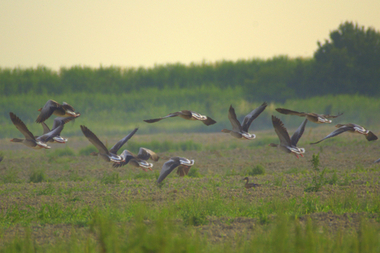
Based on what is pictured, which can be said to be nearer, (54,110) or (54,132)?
(54,110)

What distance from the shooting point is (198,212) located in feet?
24.9

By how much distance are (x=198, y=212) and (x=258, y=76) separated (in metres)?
34.2

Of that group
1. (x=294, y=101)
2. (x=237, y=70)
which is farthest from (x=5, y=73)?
(x=294, y=101)

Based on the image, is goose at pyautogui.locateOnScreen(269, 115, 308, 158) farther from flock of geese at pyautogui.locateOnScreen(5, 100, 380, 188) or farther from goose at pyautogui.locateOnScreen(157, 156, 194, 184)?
goose at pyautogui.locateOnScreen(157, 156, 194, 184)

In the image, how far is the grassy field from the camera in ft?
15.0

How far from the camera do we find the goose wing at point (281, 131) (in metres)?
6.91

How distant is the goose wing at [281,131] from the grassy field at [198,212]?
1.11 meters

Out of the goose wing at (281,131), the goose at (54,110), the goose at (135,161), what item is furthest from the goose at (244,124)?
the goose at (54,110)

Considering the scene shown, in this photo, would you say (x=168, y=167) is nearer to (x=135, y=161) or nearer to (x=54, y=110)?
(x=135, y=161)

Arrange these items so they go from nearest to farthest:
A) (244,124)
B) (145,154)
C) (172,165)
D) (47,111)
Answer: (47,111) → (244,124) → (172,165) → (145,154)

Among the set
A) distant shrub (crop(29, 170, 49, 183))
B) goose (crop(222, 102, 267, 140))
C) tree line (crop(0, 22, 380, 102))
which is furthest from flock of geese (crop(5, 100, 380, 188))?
tree line (crop(0, 22, 380, 102))

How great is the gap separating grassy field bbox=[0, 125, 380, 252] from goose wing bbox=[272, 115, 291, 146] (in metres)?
1.11

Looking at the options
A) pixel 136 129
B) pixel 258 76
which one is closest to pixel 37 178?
pixel 136 129

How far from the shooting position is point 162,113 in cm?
3875
